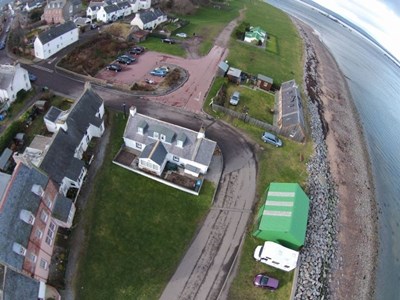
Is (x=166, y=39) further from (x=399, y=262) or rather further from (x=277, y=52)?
(x=399, y=262)

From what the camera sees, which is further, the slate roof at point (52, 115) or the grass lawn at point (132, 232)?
the slate roof at point (52, 115)

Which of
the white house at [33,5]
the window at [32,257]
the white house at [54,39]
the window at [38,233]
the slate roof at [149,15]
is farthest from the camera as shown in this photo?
the white house at [33,5]

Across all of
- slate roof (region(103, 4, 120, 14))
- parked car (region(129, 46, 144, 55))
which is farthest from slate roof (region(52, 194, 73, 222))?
slate roof (region(103, 4, 120, 14))

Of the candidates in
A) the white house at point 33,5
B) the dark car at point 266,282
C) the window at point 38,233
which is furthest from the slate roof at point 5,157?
the white house at point 33,5

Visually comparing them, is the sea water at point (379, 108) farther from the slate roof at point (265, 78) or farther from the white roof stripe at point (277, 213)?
the slate roof at point (265, 78)

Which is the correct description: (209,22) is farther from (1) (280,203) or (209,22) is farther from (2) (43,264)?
(2) (43,264)

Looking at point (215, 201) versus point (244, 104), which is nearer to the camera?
point (215, 201)

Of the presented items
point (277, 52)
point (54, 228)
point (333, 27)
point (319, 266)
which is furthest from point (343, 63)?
point (54, 228)
